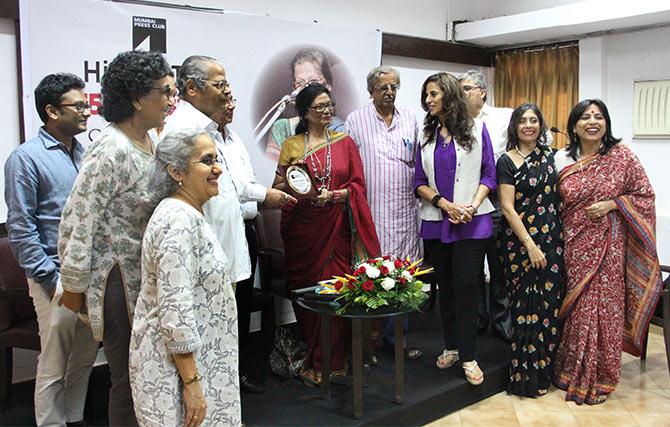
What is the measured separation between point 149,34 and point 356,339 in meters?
1.99

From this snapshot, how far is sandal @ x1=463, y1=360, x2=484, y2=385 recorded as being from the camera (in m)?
3.16

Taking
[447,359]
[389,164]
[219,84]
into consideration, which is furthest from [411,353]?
[219,84]

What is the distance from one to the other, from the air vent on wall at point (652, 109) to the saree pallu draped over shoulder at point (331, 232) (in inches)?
105

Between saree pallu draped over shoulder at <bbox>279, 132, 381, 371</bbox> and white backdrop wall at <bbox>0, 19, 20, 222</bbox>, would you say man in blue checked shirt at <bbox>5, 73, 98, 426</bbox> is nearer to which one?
white backdrop wall at <bbox>0, 19, 20, 222</bbox>

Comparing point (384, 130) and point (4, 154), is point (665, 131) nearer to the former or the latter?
point (384, 130)

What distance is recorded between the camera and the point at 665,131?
459 cm

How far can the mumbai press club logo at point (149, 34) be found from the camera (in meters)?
3.40

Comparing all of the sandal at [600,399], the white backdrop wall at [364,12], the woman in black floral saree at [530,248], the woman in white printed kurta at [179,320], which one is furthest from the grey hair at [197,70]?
the sandal at [600,399]

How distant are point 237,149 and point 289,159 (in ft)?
1.35

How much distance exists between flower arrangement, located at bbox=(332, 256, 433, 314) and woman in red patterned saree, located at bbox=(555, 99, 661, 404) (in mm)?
974

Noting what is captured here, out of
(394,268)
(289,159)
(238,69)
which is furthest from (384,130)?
(238,69)

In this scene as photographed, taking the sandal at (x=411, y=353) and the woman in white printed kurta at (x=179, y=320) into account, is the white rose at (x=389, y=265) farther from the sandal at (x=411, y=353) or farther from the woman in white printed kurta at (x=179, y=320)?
the woman in white printed kurta at (x=179, y=320)

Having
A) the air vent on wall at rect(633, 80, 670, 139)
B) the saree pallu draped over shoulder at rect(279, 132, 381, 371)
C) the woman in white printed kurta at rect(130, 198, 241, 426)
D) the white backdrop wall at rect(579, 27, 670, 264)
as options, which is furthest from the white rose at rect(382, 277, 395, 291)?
the air vent on wall at rect(633, 80, 670, 139)

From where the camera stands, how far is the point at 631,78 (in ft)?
15.7
